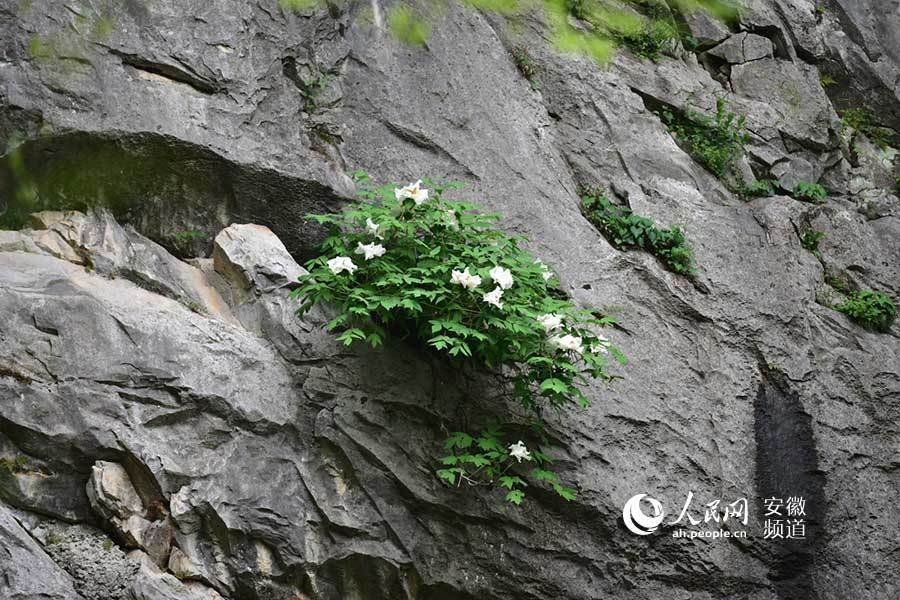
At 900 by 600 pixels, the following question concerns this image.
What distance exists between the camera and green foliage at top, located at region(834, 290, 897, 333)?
745cm

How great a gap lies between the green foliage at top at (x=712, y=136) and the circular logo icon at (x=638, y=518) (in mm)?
3557

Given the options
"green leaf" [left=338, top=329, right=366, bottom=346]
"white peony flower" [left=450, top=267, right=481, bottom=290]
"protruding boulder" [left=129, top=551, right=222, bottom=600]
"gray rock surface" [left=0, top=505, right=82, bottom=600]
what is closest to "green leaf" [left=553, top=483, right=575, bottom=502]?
"white peony flower" [left=450, top=267, right=481, bottom=290]

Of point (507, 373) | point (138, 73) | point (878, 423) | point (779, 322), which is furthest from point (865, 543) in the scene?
point (138, 73)

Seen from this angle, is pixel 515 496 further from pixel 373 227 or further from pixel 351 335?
pixel 373 227

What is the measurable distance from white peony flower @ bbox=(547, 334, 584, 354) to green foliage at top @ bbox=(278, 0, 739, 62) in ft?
11.7

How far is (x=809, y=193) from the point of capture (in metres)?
8.31

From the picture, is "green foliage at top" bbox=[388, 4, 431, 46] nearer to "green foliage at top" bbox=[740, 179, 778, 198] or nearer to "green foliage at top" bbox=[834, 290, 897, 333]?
"green foliage at top" bbox=[740, 179, 778, 198]

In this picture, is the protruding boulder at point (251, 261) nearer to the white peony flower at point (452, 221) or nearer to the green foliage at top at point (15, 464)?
the white peony flower at point (452, 221)

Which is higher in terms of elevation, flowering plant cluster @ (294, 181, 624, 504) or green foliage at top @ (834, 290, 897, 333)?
flowering plant cluster @ (294, 181, 624, 504)

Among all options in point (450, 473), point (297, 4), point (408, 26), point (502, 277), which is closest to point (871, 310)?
point (502, 277)

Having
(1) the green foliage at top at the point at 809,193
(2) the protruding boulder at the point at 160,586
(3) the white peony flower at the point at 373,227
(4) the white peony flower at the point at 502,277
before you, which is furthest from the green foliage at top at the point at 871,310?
(2) the protruding boulder at the point at 160,586

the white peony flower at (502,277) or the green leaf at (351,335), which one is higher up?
the white peony flower at (502,277)

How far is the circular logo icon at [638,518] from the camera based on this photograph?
18.8 feet

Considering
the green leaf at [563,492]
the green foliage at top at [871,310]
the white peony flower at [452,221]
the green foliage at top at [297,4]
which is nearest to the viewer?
the green leaf at [563,492]
